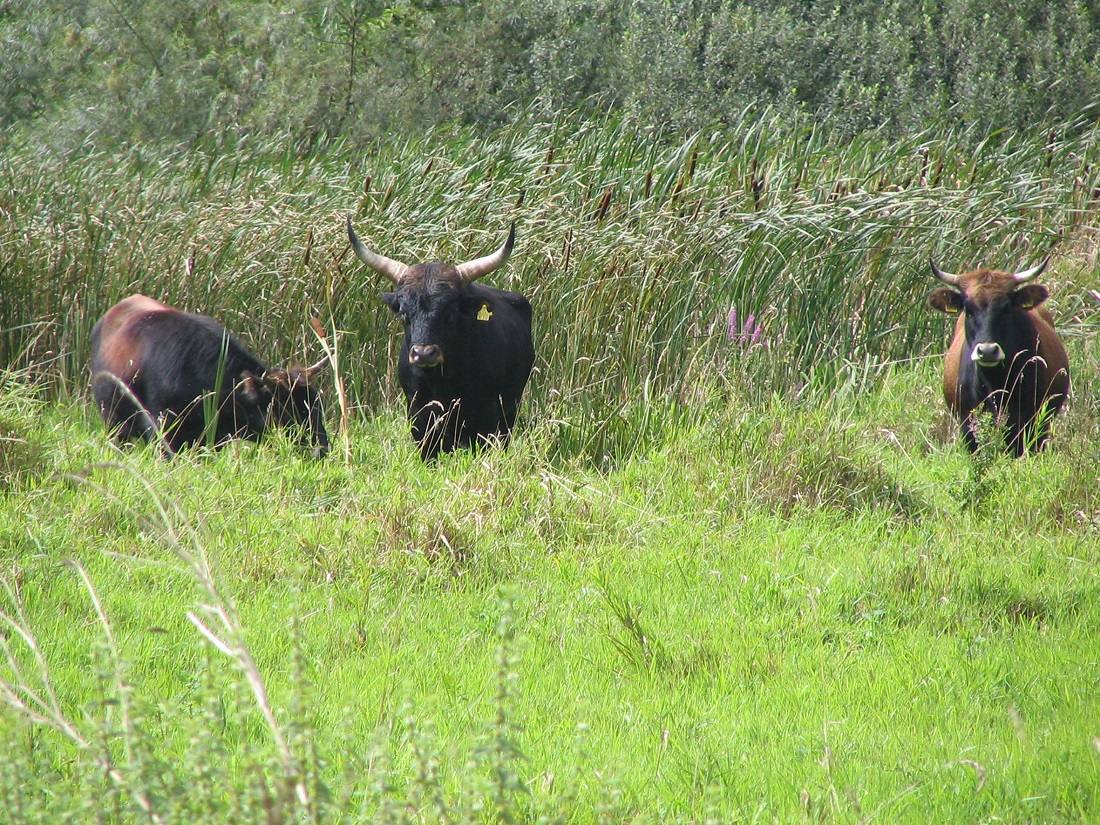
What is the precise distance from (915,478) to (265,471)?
11.4 feet

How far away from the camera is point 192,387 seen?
7426 millimetres

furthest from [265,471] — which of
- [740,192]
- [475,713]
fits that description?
[740,192]

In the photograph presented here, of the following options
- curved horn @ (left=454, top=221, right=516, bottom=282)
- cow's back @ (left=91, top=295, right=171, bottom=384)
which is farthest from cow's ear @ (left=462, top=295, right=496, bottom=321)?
cow's back @ (left=91, top=295, right=171, bottom=384)

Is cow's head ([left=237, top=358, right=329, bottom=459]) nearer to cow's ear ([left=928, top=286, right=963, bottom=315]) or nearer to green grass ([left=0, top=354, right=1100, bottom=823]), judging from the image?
green grass ([left=0, top=354, right=1100, bottom=823])

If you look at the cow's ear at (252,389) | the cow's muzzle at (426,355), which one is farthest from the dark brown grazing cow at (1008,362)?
the cow's ear at (252,389)

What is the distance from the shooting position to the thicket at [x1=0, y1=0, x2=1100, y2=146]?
17.4 metres

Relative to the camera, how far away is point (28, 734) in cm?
289

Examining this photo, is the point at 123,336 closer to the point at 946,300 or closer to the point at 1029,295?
the point at 946,300

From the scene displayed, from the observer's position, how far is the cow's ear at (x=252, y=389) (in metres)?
7.30

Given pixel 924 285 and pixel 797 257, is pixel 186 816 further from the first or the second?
pixel 924 285

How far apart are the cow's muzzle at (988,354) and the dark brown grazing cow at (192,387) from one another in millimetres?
3835

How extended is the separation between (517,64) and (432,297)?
52.5 ft

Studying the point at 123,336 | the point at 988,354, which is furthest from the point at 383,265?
the point at 988,354

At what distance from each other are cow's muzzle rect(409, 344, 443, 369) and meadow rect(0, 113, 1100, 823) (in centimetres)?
56
